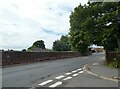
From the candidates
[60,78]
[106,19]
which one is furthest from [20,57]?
[60,78]

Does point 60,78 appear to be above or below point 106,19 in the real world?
below

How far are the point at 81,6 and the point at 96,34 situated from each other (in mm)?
4249

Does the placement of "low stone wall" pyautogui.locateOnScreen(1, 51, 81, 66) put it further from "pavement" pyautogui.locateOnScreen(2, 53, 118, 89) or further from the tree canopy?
"pavement" pyautogui.locateOnScreen(2, 53, 118, 89)

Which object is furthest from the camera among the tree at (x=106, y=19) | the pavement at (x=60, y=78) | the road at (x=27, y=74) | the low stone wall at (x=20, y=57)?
the low stone wall at (x=20, y=57)

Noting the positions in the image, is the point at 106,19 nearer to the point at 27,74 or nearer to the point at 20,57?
the point at 27,74

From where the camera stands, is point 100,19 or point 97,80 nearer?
point 97,80

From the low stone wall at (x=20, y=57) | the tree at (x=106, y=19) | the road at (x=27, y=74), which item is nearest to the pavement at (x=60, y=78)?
the road at (x=27, y=74)

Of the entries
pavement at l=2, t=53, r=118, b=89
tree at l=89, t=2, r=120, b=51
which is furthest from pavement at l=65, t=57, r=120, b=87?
tree at l=89, t=2, r=120, b=51

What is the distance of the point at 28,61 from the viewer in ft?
141

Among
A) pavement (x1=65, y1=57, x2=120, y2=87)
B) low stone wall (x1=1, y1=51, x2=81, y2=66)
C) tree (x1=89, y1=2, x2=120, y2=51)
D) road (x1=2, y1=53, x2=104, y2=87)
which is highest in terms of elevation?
tree (x1=89, y1=2, x2=120, y2=51)

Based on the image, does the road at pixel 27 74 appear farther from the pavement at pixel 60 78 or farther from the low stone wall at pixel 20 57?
the low stone wall at pixel 20 57

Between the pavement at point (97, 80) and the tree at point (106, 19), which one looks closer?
the pavement at point (97, 80)

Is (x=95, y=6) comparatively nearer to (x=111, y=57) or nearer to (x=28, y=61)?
(x=111, y=57)

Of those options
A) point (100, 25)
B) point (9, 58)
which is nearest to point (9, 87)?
point (100, 25)
